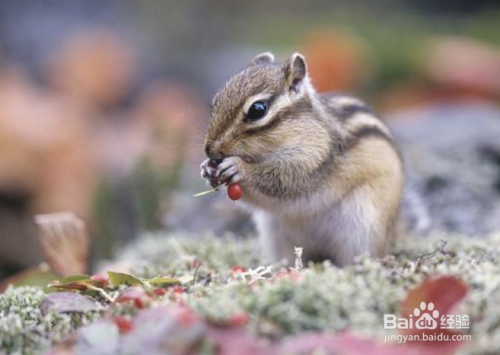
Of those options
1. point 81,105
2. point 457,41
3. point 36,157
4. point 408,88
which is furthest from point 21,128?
point 457,41

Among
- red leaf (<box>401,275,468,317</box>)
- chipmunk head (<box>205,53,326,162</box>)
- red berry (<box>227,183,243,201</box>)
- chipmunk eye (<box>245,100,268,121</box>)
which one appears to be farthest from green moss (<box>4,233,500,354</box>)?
chipmunk eye (<box>245,100,268,121</box>)

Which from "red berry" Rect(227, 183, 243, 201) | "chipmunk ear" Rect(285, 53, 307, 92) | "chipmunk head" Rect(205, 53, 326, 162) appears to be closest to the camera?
"chipmunk head" Rect(205, 53, 326, 162)

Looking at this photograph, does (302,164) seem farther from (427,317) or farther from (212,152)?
(427,317)

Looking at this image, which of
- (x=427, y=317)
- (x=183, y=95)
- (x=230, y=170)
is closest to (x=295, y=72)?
Result: (x=230, y=170)

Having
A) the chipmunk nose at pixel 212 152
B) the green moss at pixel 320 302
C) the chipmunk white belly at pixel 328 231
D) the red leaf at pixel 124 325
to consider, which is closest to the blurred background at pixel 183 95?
the chipmunk nose at pixel 212 152

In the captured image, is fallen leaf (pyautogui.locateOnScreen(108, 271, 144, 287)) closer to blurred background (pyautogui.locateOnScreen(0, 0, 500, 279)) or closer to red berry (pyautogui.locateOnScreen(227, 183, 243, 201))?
red berry (pyautogui.locateOnScreen(227, 183, 243, 201))

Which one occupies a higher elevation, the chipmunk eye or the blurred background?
the blurred background
